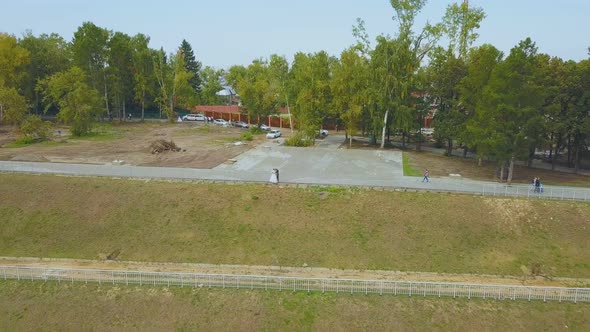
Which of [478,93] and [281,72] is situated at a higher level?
[281,72]

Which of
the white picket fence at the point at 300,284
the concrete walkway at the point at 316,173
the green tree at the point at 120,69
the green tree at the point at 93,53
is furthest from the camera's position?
the green tree at the point at 120,69

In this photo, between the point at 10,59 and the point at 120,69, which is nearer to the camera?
the point at 10,59

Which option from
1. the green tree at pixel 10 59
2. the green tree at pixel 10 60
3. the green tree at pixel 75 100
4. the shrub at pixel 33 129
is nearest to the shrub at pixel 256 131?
the green tree at pixel 75 100

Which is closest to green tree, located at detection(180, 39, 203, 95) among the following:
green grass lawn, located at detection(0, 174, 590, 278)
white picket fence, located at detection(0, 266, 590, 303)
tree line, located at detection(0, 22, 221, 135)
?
tree line, located at detection(0, 22, 221, 135)

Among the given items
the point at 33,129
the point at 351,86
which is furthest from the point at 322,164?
the point at 33,129

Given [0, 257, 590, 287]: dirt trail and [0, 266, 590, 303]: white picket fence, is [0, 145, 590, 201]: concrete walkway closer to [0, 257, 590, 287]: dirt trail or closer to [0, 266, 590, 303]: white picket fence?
[0, 257, 590, 287]: dirt trail

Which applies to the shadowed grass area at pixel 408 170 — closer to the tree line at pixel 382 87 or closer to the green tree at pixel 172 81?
the tree line at pixel 382 87

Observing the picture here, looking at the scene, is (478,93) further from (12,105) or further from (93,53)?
(93,53)

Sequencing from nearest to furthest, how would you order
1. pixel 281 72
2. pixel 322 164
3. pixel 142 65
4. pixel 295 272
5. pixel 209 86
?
pixel 295 272 → pixel 322 164 → pixel 281 72 → pixel 142 65 → pixel 209 86
